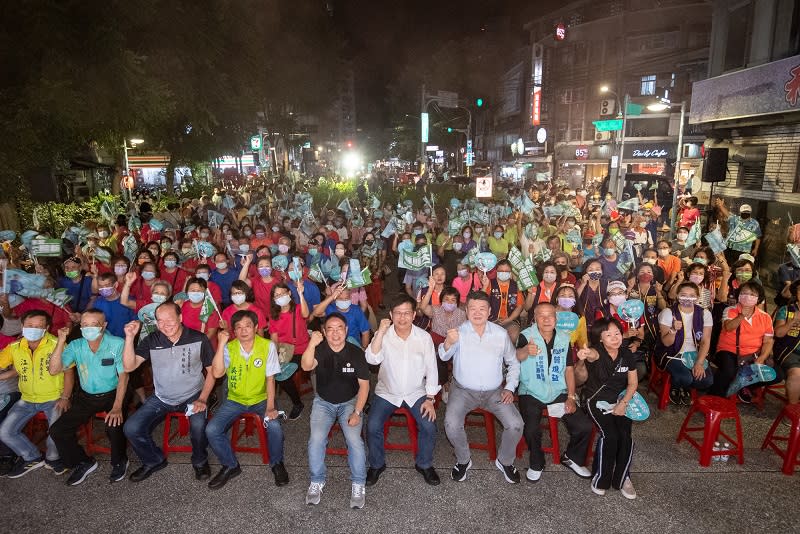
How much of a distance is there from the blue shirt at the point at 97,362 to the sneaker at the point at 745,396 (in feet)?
23.9

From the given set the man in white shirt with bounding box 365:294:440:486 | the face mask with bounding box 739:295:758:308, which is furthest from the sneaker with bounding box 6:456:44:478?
the face mask with bounding box 739:295:758:308

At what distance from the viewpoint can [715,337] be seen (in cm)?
693

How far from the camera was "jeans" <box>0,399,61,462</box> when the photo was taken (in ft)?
16.9

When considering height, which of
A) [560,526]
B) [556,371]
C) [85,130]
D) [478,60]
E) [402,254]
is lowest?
[560,526]

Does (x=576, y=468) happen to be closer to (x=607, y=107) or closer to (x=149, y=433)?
(x=149, y=433)

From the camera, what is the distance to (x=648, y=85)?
36188 millimetres

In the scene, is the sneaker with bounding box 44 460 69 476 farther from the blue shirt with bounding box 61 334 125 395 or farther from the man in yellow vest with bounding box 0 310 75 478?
the blue shirt with bounding box 61 334 125 395

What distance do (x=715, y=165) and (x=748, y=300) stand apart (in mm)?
10045

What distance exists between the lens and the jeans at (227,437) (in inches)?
196

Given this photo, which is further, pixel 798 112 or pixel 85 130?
pixel 85 130

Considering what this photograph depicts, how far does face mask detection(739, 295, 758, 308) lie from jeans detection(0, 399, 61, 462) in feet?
25.0

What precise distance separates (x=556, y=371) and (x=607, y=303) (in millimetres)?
1937

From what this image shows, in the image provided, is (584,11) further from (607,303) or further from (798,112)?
(607,303)

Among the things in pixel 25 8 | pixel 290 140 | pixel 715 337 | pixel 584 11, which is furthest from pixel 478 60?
pixel 715 337
